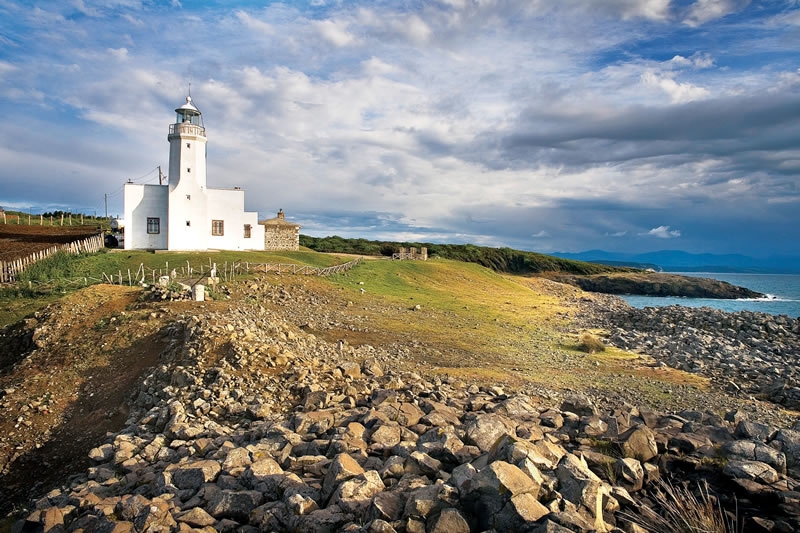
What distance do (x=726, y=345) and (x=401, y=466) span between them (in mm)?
25076

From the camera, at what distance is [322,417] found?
961cm

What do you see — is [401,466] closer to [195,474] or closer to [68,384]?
[195,474]

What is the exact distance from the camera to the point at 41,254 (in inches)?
1268

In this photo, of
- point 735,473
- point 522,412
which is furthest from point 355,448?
point 735,473

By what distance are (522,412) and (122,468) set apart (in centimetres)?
713

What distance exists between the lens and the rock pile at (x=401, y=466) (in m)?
5.96

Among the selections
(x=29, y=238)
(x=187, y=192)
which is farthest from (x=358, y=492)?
(x=29, y=238)

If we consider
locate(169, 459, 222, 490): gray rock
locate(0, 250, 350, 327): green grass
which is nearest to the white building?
locate(0, 250, 350, 327): green grass

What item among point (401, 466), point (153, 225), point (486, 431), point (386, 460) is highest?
point (153, 225)

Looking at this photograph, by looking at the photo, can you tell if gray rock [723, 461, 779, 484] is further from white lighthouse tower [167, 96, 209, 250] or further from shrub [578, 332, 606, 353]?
white lighthouse tower [167, 96, 209, 250]

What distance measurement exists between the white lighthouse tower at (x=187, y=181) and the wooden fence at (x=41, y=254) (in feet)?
17.0

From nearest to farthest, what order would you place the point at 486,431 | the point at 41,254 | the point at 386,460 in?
the point at 386,460 < the point at 486,431 < the point at 41,254

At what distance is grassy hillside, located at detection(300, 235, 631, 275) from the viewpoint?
7775 cm

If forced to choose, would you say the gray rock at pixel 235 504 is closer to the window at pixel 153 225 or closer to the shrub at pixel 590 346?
the shrub at pixel 590 346
